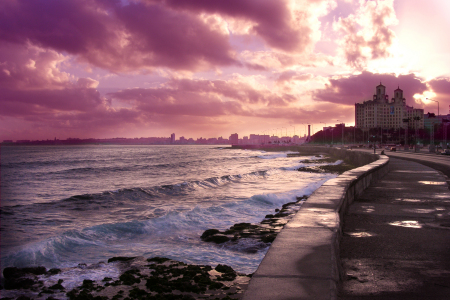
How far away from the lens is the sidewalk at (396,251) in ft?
11.0

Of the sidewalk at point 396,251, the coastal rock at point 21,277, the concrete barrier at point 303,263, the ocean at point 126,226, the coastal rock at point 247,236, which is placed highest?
the concrete barrier at point 303,263

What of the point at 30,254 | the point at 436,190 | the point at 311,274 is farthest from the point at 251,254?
the point at 436,190

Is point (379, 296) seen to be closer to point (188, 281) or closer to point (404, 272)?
point (404, 272)

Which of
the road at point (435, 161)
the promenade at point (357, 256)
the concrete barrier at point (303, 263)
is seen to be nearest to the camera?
the concrete barrier at point (303, 263)

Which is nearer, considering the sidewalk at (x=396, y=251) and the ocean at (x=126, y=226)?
the sidewalk at (x=396, y=251)

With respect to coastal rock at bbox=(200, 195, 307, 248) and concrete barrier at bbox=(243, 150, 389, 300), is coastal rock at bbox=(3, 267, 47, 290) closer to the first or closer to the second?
coastal rock at bbox=(200, 195, 307, 248)

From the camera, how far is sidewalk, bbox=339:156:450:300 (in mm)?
3348

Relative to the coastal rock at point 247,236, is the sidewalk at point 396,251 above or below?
above

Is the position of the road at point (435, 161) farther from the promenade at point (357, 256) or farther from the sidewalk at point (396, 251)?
the promenade at point (357, 256)

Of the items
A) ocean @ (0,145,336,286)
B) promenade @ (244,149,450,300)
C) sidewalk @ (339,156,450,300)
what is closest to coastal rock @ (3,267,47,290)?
ocean @ (0,145,336,286)

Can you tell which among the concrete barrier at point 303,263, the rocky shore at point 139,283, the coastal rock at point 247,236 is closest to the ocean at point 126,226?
the coastal rock at point 247,236

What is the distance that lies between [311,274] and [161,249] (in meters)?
6.09

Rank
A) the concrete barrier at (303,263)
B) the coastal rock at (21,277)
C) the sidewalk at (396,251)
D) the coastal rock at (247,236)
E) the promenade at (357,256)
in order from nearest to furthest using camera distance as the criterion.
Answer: the concrete barrier at (303,263) < the promenade at (357,256) < the sidewalk at (396,251) < the coastal rock at (21,277) < the coastal rock at (247,236)

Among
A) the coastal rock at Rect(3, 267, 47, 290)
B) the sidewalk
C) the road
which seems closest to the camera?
the sidewalk
